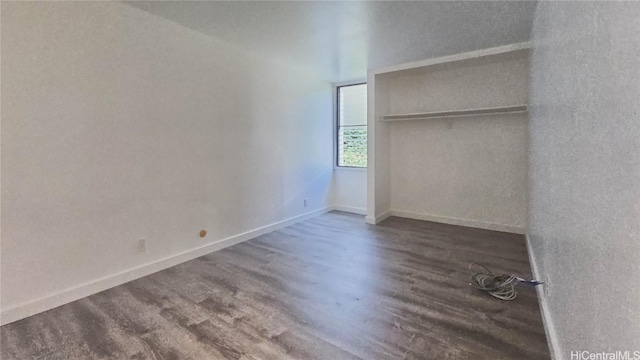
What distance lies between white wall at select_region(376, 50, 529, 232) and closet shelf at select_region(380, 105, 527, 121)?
0.56ft

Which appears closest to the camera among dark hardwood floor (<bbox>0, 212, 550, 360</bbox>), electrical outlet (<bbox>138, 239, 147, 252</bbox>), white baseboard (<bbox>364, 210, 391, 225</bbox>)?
dark hardwood floor (<bbox>0, 212, 550, 360</bbox>)

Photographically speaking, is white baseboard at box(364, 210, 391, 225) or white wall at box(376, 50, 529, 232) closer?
white wall at box(376, 50, 529, 232)

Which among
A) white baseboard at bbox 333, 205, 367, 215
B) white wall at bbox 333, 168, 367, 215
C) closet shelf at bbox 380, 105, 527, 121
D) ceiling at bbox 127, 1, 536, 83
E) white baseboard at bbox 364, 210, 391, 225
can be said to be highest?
ceiling at bbox 127, 1, 536, 83

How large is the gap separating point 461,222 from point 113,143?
448cm

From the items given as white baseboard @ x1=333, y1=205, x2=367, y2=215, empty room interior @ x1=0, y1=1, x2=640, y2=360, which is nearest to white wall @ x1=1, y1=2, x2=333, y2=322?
empty room interior @ x1=0, y1=1, x2=640, y2=360

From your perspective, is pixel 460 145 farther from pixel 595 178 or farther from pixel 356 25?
pixel 595 178

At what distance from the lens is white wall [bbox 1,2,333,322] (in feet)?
6.73

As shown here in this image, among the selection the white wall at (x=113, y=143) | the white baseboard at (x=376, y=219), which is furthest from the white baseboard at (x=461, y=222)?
the white wall at (x=113, y=143)

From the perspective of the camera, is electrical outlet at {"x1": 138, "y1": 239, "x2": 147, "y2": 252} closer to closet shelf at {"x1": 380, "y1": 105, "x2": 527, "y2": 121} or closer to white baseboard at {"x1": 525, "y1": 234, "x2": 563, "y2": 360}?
white baseboard at {"x1": 525, "y1": 234, "x2": 563, "y2": 360}

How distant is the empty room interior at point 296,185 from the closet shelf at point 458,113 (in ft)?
0.14

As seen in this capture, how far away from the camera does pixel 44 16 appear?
211cm

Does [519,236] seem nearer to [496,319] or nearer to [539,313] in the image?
[539,313]

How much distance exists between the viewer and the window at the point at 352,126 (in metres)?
5.25

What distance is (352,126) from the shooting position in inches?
212
